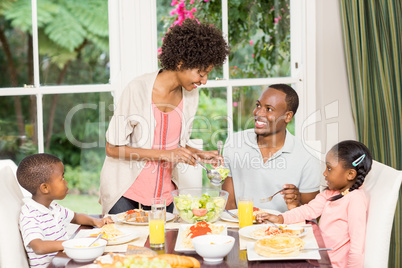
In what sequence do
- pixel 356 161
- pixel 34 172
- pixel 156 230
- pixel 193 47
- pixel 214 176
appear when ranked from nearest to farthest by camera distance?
pixel 156 230
pixel 34 172
pixel 356 161
pixel 214 176
pixel 193 47

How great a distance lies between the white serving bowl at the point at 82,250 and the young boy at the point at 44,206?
0.24 meters

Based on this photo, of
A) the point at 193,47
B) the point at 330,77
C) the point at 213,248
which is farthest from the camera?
the point at 330,77

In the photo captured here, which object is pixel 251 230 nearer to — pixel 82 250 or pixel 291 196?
pixel 291 196

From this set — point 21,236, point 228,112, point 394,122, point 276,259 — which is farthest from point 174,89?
point 394,122

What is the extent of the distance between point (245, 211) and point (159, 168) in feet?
2.16

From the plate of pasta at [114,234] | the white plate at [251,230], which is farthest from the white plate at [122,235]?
the white plate at [251,230]

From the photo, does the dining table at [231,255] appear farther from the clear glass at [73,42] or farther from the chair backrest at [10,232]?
the clear glass at [73,42]

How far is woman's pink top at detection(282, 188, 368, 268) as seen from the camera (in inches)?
72.2

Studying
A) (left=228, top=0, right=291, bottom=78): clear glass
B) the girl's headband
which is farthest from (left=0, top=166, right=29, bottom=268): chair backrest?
(left=228, top=0, right=291, bottom=78): clear glass

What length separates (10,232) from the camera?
5.65ft

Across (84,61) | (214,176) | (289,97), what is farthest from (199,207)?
(84,61)

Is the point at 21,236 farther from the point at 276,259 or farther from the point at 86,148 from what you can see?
the point at 86,148

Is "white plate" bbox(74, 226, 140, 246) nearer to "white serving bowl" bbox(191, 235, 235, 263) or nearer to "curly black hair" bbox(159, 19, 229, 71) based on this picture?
"white serving bowl" bbox(191, 235, 235, 263)

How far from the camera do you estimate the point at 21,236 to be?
1.78 metres
